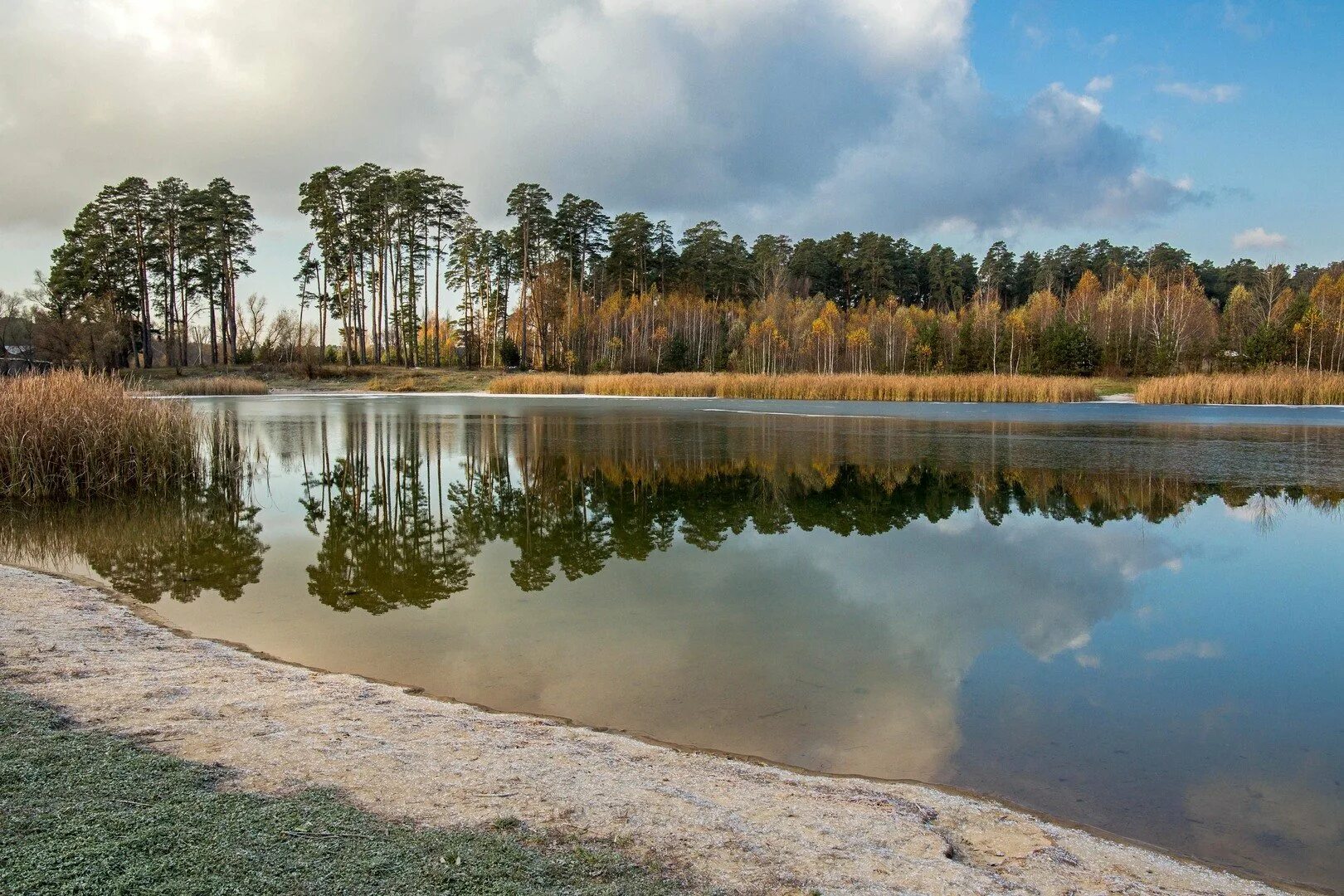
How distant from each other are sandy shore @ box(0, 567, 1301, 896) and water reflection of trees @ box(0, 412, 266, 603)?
2305 mm

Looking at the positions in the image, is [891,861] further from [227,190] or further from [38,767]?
[227,190]

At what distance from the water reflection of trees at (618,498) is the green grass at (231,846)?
10.3 ft

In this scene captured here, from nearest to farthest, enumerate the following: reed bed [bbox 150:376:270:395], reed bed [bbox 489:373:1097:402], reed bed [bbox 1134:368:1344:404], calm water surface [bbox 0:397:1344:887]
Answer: calm water surface [bbox 0:397:1344:887] → reed bed [bbox 1134:368:1344:404] → reed bed [bbox 489:373:1097:402] → reed bed [bbox 150:376:270:395]

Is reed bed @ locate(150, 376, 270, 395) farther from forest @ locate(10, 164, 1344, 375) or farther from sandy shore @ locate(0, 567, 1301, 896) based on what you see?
sandy shore @ locate(0, 567, 1301, 896)

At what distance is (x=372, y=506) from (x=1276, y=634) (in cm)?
840

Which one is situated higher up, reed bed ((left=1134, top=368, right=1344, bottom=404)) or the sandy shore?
reed bed ((left=1134, top=368, right=1344, bottom=404))

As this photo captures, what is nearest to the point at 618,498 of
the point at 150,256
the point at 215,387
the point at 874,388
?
the point at 874,388

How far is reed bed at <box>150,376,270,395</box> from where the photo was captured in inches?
1464

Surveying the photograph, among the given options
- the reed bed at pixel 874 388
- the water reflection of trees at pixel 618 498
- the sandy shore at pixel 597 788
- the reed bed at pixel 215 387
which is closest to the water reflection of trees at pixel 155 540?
the water reflection of trees at pixel 618 498

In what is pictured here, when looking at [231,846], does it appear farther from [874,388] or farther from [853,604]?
[874,388]

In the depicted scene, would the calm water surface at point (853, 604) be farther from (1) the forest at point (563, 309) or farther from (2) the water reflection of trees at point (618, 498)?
(1) the forest at point (563, 309)

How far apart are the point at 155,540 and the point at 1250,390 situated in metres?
35.9

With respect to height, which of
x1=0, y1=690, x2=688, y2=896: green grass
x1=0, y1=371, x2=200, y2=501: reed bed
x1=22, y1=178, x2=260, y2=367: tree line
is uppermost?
x1=22, y1=178, x2=260, y2=367: tree line

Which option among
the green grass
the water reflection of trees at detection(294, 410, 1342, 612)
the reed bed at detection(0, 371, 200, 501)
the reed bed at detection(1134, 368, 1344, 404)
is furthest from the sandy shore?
the reed bed at detection(1134, 368, 1344, 404)
